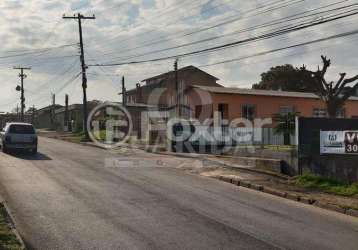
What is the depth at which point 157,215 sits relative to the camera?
1180 cm

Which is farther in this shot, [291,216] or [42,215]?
[291,216]

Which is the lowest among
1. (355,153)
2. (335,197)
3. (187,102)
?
(335,197)

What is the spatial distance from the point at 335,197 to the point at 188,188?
4469mm

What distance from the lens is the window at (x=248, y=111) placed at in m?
41.1

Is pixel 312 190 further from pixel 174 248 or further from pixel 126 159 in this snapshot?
pixel 126 159

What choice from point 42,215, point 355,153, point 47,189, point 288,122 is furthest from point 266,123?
point 42,215

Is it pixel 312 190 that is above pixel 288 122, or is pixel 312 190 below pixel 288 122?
below

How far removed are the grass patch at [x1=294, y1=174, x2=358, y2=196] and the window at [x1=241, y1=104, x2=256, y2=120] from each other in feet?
71.2

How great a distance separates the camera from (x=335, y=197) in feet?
52.5

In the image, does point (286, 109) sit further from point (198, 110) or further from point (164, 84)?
point (164, 84)

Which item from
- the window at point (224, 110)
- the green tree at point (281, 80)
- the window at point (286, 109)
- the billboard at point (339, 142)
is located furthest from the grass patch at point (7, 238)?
the green tree at point (281, 80)

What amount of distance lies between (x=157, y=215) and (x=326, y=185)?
8.25 meters

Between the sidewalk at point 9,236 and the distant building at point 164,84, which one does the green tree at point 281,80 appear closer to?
the distant building at point 164,84

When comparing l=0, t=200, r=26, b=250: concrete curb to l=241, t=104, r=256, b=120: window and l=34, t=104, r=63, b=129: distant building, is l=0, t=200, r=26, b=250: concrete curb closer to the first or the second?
l=241, t=104, r=256, b=120: window
